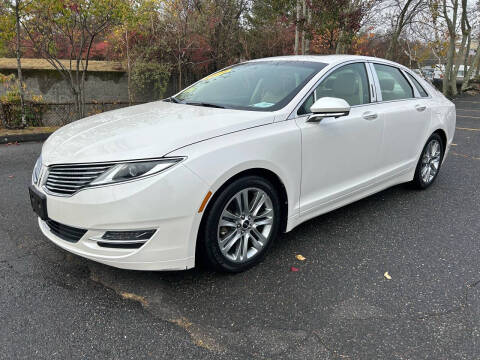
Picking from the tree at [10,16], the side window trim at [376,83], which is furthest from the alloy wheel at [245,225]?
the tree at [10,16]

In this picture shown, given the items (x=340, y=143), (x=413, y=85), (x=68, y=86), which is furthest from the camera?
(x=68, y=86)

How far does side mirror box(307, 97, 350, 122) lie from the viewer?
2.88 meters

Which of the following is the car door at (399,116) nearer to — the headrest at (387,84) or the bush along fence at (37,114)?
the headrest at (387,84)

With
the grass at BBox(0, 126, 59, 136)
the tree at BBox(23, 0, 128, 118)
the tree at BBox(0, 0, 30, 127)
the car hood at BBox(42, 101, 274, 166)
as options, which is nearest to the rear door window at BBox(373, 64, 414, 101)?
the car hood at BBox(42, 101, 274, 166)

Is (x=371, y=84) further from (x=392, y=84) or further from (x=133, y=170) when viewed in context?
(x=133, y=170)

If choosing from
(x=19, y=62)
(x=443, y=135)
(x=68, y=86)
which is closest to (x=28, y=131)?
(x=19, y=62)

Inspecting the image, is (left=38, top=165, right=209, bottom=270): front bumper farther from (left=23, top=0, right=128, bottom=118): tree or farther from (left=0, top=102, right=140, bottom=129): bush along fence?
(left=0, top=102, right=140, bottom=129): bush along fence

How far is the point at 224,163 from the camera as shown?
2.46 meters

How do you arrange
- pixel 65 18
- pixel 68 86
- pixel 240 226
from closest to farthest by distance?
1. pixel 240 226
2. pixel 65 18
3. pixel 68 86

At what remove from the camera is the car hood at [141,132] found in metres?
2.38

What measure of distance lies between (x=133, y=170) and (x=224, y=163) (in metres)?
0.56

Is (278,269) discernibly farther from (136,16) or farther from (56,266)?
(136,16)

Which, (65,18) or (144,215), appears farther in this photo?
(65,18)

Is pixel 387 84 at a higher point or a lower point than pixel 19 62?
lower
